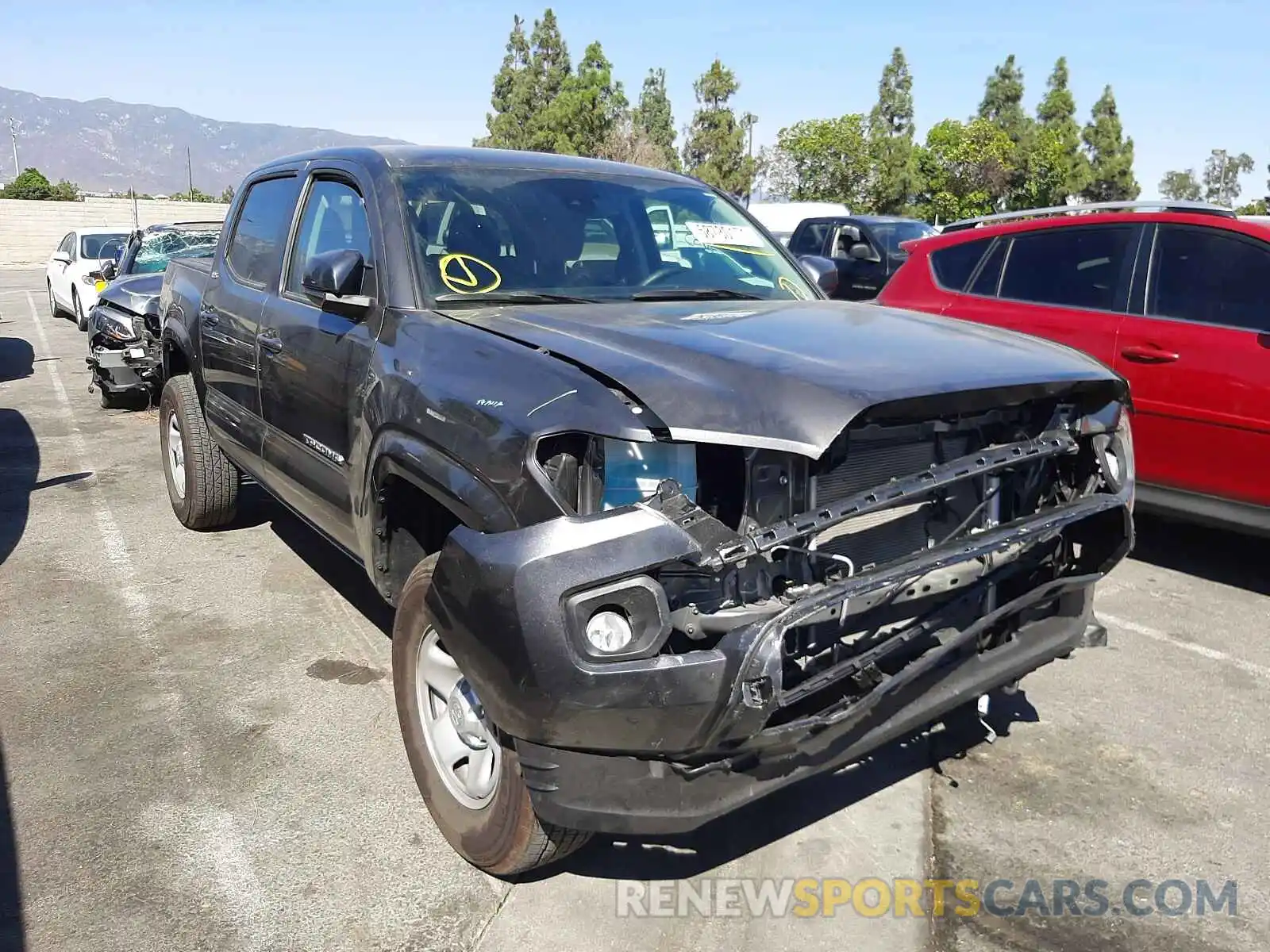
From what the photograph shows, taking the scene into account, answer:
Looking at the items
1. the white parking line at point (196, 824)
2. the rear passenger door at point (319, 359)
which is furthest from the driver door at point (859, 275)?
the white parking line at point (196, 824)

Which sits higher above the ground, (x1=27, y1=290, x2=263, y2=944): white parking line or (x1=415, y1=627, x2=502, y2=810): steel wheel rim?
(x1=415, y1=627, x2=502, y2=810): steel wheel rim

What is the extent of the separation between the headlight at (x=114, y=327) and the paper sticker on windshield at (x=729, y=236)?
6816 millimetres

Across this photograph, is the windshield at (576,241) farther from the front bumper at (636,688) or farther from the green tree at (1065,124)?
the green tree at (1065,124)

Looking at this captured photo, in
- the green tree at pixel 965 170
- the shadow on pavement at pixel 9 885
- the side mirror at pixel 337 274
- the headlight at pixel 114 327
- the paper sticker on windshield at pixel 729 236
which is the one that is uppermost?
the green tree at pixel 965 170

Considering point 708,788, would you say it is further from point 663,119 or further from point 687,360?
point 663,119

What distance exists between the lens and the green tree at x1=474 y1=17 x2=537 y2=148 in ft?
172

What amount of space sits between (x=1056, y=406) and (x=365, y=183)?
2.41m

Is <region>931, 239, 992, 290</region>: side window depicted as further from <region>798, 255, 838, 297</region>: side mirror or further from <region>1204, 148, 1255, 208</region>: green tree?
<region>1204, 148, 1255, 208</region>: green tree

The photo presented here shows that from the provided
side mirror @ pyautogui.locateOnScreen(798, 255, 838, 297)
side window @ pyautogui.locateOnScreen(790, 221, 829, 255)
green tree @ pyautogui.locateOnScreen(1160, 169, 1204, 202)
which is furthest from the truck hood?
green tree @ pyautogui.locateOnScreen(1160, 169, 1204, 202)

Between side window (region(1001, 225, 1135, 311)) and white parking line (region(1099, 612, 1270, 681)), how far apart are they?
175 cm

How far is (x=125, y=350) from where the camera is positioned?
29.9 ft

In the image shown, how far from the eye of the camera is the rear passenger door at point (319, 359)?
11.4ft

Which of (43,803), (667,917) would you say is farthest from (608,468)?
(43,803)

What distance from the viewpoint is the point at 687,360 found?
254 cm
